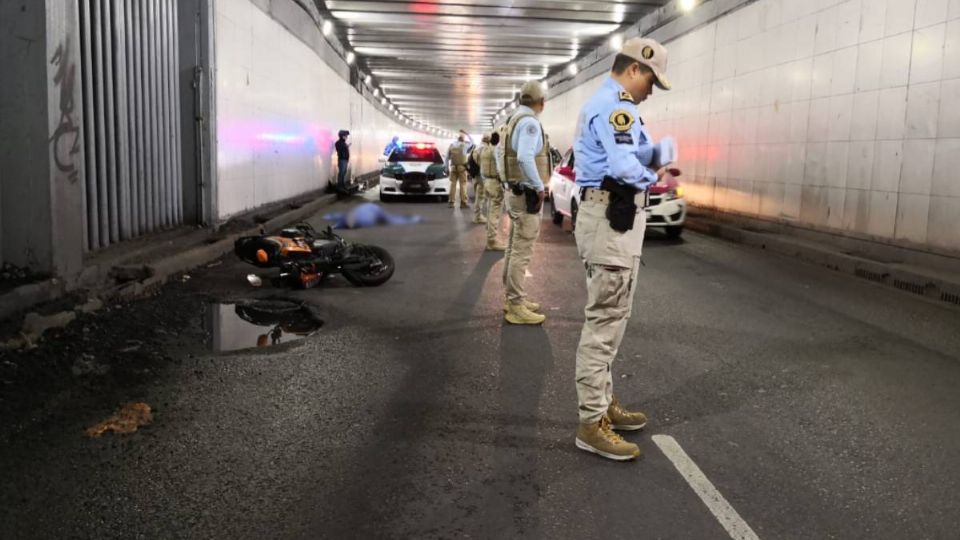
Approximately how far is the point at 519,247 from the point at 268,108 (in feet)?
29.7

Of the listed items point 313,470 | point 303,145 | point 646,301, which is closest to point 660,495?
point 313,470

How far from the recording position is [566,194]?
14680mm

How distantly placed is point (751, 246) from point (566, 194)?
3628 millimetres

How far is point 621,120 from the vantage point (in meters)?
3.70

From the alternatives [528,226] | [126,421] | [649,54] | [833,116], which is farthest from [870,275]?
[126,421]

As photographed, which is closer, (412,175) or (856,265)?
(856,265)

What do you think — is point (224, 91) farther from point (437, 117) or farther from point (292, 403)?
point (437, 117)

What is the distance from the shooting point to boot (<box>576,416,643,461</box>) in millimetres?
3801

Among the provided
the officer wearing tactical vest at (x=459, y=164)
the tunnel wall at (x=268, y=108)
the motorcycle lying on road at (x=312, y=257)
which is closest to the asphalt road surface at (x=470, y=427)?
the motorcycle lying on road at (x=312, y=257)

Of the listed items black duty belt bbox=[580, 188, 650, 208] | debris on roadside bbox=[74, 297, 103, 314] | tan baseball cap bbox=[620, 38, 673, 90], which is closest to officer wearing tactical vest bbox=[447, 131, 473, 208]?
debris on roadside bbox=[74, 297, 103, 314]

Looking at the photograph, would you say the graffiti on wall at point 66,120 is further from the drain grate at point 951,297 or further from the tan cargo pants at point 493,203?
the drain grate at point 951,297

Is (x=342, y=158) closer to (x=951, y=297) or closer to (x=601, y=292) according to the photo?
(x=951, y=297)

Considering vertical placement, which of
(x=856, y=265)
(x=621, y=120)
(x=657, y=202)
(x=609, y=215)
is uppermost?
(x=621, y=120)

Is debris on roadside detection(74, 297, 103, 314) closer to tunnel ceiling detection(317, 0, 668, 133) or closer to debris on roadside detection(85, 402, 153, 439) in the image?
debris on roadside detection(85, 402, 153, 439)
